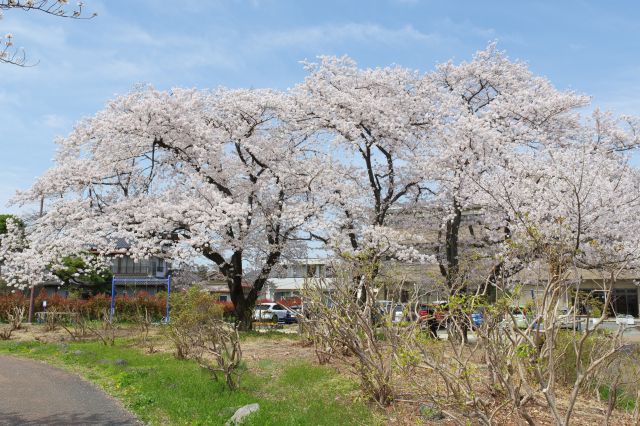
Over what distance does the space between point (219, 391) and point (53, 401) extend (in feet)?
9.30

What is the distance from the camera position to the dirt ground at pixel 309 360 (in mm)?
8312

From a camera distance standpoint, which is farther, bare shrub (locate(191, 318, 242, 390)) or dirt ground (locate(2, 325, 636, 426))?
bare shrub (locate(191, 318, 242, 390))

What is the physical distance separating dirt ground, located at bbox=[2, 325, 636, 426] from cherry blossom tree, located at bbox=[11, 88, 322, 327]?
10.6ft

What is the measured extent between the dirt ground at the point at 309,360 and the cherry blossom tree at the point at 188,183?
3227 mm

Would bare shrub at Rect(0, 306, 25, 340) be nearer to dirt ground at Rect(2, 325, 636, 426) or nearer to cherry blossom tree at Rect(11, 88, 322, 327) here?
dirt ground at Rect(2, 325, 636, 426)

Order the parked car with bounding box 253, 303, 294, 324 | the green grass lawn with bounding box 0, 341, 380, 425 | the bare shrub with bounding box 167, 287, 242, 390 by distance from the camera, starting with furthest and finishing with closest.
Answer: the parked car with bounding box 253, 303, 294, 324 → the bare shrub with bounding box 167, 287, 242, 390 → the green grass lawn with bounding box 0, 341, 380, 425

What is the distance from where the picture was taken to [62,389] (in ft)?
36.6

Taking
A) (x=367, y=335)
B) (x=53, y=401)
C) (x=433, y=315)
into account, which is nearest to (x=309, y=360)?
(x=433, y=315)

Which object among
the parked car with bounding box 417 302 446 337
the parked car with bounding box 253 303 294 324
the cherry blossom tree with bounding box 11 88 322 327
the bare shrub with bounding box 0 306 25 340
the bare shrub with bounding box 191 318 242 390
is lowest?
the parked car with bounding box 253 303 294 324

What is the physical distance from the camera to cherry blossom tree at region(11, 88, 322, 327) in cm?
1994

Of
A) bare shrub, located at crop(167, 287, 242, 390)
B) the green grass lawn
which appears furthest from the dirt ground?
bare shrub, located at crop(167, 287, 242, 390)

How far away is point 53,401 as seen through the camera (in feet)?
32.9

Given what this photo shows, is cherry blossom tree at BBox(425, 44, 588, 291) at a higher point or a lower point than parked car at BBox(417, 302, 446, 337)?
higher

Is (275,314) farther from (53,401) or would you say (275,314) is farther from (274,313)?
(53,401)
